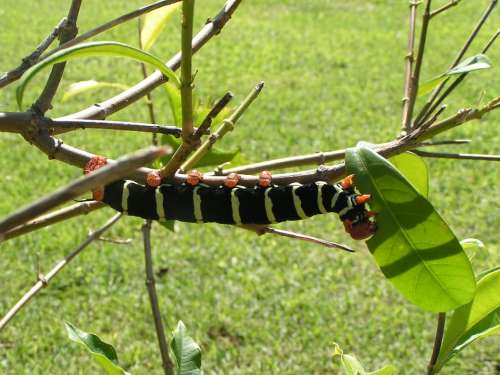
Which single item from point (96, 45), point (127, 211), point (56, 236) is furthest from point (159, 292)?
point (96, 45)

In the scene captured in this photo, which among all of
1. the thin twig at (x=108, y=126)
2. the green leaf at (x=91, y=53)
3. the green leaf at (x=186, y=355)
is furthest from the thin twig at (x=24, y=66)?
the green leaf at (x=186, y=355)

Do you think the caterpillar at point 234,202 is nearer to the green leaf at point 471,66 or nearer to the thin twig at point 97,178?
the green leaf at point 471,66

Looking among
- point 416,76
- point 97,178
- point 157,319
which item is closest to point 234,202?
point 157,319

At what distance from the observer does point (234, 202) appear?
1123mm

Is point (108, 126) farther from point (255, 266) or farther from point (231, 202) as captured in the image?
point (255, 266)

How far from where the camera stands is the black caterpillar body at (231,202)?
3.62ft

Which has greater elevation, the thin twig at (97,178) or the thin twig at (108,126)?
the thin twig at (108,126)

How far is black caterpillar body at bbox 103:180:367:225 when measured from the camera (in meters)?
1.10

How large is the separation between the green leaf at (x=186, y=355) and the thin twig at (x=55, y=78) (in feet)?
1.12

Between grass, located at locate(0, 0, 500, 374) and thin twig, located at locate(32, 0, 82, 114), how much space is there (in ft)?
8.69

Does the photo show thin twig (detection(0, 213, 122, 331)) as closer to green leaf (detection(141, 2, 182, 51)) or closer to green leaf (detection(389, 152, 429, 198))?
green leaf (detection(141, 2, 182, 51))

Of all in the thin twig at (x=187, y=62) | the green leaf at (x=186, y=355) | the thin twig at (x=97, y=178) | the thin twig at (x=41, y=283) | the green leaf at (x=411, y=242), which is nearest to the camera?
the thin twig at (x=97, y=178)

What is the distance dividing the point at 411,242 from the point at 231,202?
44cm

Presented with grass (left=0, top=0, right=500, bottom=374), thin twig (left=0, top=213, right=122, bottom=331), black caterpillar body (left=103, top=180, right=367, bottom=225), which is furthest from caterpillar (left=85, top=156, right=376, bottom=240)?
grass (left=0, top=0, right=500, bottom=374)
